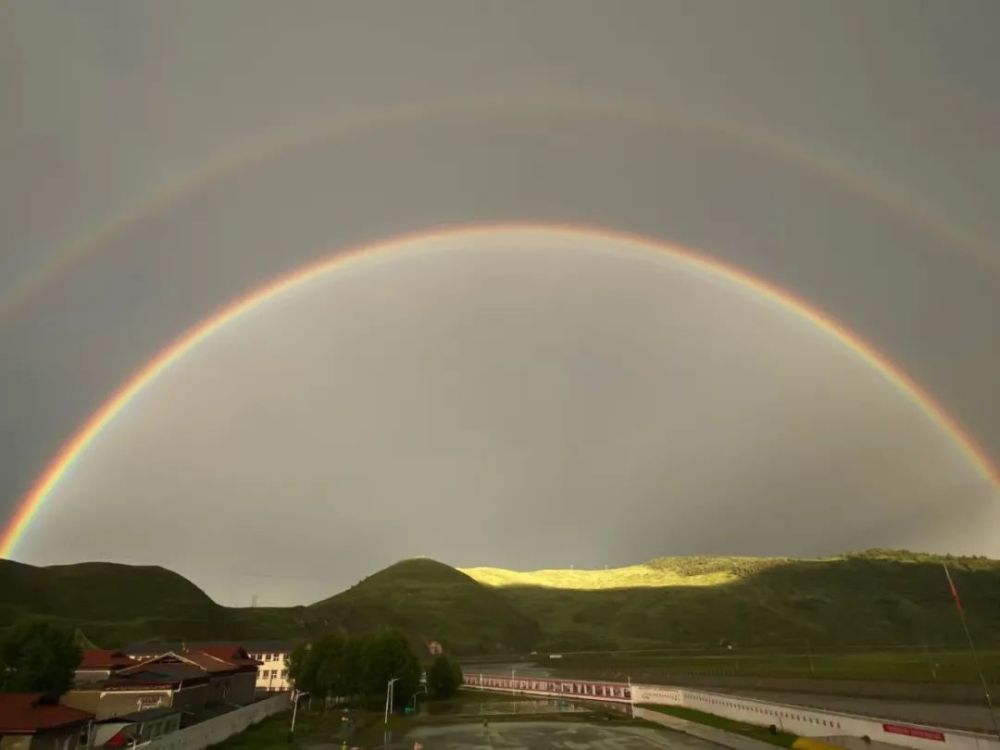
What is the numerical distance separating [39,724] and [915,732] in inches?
2306

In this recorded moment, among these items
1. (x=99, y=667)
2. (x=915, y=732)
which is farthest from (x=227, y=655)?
(x=915, y=732)

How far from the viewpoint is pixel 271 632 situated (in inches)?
7736

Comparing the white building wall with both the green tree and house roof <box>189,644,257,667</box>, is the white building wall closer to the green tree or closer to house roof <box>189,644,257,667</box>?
house roof <box>189,644,257,667</box>

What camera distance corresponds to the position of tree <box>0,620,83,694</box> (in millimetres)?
73688

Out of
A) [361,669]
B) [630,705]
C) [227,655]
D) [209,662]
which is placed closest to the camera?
[209,662]

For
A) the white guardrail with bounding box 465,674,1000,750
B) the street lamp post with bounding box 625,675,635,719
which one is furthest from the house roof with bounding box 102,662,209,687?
the white guardrail with bounding box 465,674,1000,750

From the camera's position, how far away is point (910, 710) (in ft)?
169

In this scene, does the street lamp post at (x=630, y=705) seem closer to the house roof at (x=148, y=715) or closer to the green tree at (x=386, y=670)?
the green tree at (x=386, y=670)

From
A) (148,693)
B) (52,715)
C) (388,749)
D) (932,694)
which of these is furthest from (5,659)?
(932,694)

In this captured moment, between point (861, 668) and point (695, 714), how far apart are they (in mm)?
53349

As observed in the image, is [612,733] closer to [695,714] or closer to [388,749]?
[695,714]

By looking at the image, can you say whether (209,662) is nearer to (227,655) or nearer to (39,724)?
(227,655)

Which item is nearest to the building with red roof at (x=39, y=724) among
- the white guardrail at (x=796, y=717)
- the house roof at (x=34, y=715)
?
the house roof at (x=34, y=715)

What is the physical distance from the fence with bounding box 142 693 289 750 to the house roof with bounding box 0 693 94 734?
9.34 meters
